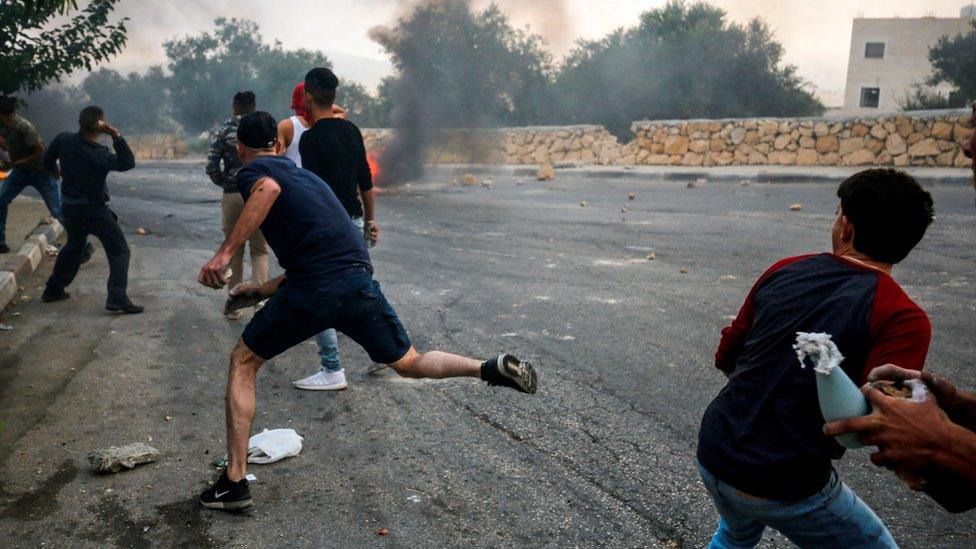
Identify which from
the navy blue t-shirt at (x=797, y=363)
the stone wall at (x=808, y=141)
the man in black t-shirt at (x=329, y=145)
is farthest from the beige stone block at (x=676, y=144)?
the navy blue t-shirt at (x=797, y=363)

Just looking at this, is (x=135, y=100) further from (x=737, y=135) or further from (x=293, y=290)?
(x=293, y=290)

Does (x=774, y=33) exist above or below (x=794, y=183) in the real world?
above

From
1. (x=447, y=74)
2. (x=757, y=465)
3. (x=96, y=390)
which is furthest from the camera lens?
(x=447, y=74)

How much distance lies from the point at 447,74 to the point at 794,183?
1194cm

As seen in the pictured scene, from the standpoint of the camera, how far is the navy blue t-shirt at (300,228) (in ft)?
11.1

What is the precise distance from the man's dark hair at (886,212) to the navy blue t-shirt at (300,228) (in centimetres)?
215

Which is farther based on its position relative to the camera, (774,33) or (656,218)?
(774,33)

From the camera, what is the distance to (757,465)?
1.92 m

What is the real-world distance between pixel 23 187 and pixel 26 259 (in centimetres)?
142

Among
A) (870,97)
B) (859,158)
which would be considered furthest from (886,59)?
(859,158)

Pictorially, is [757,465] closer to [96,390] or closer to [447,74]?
[96,390]

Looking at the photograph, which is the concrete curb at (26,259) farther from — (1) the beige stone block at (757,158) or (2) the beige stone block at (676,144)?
(1) the beige stone block at (757,158)

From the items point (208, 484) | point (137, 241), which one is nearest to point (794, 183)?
point (137, 241)

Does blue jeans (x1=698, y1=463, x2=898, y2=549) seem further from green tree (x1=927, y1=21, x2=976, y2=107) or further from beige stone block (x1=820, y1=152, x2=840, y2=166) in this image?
green tree (x1=927, y1=21, x2=976, y2=107)
